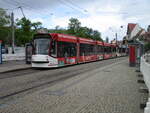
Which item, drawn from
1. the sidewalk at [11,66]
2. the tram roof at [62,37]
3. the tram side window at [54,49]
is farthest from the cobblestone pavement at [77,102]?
the tram roof at [62,37]

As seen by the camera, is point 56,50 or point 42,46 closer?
point 42,46

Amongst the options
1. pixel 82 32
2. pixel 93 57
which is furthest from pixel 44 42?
pixel 82 32

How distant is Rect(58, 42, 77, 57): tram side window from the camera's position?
61.6 ft

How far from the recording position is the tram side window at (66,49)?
1878 centimetres

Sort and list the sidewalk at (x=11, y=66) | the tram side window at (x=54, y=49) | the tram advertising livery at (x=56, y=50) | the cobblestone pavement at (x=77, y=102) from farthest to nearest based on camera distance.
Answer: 1. the tram side window at (x=54, y=49)
2. the tram advertising livery at (x=56, y=50)
3. the sidewalk at (x=11, y=66)
4. the cobblestone pavement at (x=77, y=102)

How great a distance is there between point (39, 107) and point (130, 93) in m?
3.94

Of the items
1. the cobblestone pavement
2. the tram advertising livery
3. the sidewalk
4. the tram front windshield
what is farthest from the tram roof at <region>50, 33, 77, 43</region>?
the cobblestone pavement

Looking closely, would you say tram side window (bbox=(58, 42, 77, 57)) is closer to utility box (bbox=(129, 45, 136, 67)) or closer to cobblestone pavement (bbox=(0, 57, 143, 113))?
utility box (bbox=(129, 45, 136, 67))

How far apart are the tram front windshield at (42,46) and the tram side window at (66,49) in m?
1.44

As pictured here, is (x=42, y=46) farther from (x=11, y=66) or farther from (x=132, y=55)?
(x=132, y=55)

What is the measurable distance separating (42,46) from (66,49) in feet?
10.3

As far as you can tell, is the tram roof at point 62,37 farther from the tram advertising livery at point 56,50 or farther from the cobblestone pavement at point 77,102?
the cobblestone pavement at point 77,102

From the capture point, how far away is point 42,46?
17656 mm

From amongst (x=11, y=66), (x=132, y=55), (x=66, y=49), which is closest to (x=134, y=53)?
(x=132, y=55)
